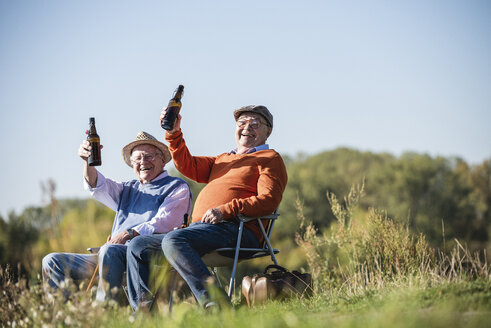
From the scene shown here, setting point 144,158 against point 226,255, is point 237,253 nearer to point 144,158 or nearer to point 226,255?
point 226,255

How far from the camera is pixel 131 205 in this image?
4.54m

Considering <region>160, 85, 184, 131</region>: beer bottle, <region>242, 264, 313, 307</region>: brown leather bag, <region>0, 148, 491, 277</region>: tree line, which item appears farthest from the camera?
<region>0, 148, 491, 277</region>: tree line

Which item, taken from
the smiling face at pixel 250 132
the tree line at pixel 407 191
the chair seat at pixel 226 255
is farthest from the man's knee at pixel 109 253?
the tree line at pixel 407 191

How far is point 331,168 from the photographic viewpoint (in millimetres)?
38594

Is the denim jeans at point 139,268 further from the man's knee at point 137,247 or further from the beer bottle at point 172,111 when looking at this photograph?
the beer bottle at point 172,111

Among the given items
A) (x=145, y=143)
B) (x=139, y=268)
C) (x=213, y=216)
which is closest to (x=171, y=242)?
(x=139, y=268)

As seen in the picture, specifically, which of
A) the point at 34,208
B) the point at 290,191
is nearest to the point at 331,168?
the point at 290,191

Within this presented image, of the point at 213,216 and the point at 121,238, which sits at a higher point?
the point at 213,216

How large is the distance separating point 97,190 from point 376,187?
105ft

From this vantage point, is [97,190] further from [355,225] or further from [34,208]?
[34,208]

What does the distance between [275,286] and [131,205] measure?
1.34 m

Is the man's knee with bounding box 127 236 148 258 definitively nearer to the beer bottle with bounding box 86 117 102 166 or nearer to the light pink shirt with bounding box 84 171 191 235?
the light pink shirt with bounding box 84 171 191 235

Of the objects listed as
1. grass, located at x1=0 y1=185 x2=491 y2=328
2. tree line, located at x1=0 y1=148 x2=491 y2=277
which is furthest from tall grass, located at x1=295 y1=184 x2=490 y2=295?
tree line, located at x1=0 y1=148 x2=491 y2=277

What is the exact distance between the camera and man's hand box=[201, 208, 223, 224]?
397 centimetres
